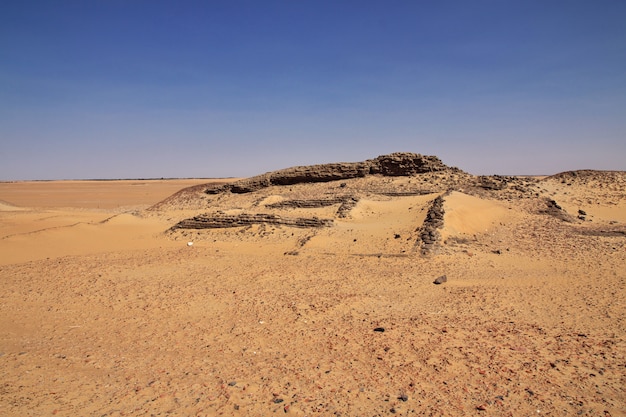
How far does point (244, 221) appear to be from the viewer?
1323 cm

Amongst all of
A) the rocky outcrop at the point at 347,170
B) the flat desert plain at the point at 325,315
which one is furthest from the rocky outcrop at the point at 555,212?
the rocky outcrop at the point at 347,170

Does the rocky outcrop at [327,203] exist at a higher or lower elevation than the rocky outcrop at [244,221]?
higher

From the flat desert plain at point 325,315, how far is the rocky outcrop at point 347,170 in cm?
478

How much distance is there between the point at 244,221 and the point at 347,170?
7.97 meters

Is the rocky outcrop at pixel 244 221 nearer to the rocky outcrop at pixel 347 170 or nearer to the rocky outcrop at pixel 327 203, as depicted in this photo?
the rocky outcrop at pixel 327 203

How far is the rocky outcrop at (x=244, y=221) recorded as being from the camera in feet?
41.7

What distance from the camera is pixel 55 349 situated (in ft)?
16.6

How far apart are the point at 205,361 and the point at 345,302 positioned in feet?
8.93

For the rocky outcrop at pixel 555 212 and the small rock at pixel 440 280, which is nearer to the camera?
the small rock at pixel 440 280

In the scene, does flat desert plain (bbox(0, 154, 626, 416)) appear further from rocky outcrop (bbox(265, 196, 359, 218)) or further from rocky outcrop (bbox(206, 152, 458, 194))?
rocky outcrop (bbox(206, 152, 458, 194))

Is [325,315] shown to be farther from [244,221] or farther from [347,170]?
[347,170]

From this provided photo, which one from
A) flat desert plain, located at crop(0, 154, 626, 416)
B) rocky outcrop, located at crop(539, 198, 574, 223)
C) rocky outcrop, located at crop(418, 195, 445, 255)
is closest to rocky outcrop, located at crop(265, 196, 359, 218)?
flat desert plain, located at crop(0, 154, 626, 416)

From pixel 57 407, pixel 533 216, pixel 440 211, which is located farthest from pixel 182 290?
pixel 533 216

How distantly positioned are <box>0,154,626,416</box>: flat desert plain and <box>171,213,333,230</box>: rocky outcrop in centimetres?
6
